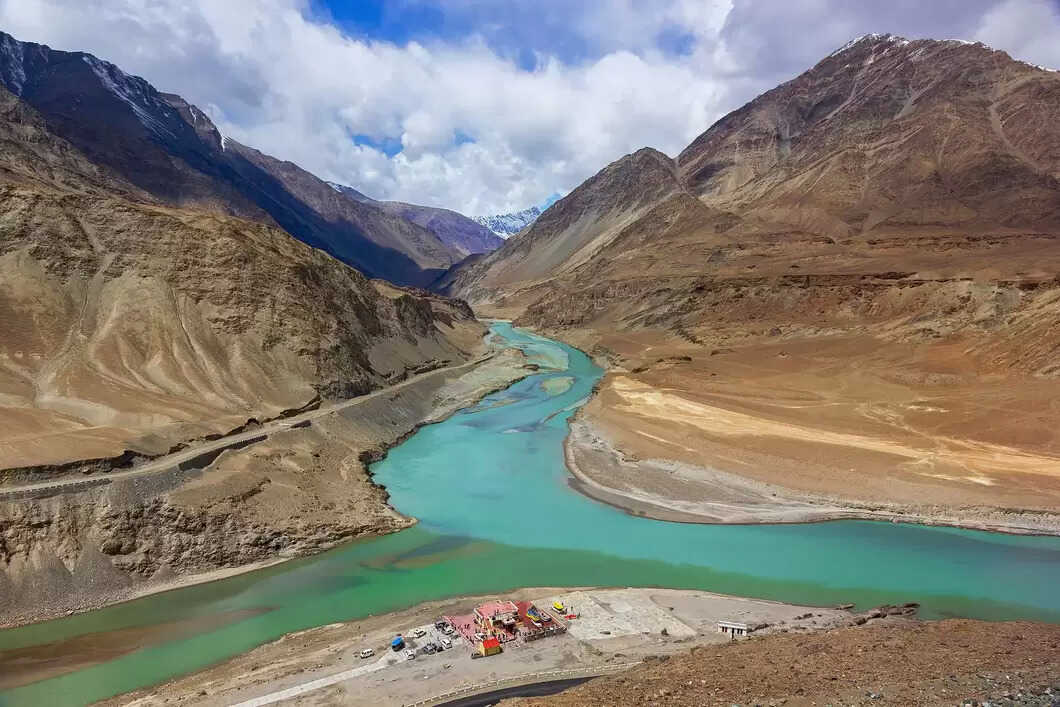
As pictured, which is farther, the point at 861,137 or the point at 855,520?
the point at 861,137

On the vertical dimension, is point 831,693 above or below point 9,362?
below

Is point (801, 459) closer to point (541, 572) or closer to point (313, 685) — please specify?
point (541, 572)

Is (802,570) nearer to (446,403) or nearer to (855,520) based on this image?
(855,520)

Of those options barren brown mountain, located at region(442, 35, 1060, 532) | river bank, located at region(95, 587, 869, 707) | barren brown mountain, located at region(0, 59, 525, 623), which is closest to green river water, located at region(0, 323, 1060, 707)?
river bank, located at region(95, 587, 869, 707)

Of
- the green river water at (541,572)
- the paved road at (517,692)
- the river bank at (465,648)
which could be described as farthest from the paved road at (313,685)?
the green river water at (541,572)

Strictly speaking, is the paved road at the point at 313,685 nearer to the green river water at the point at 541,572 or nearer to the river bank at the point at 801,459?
the green river water at the point at 541,572

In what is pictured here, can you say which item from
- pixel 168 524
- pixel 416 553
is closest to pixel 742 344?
pixel 416 553

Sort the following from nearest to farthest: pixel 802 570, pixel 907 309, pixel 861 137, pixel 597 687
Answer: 1. pixel 597 687
2. pixel 802 570
3. pixel 907 309
4. pixel 861 137

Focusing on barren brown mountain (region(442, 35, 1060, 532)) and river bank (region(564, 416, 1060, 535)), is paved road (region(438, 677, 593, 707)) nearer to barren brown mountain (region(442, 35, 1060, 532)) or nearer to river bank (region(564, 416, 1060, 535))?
river bank (region(564, 416, 1060, 535))

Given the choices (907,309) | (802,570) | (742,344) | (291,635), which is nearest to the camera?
(291,635)
